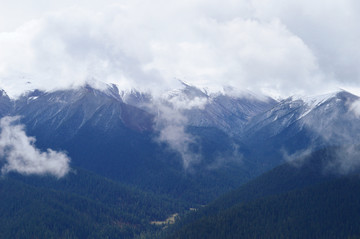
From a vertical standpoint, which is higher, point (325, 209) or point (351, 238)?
point (325, 209)

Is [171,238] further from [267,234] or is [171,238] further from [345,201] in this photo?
[345,201]

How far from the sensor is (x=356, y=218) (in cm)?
18700

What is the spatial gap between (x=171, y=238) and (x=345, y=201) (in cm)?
7846

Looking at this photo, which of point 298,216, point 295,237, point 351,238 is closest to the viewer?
point 351,238

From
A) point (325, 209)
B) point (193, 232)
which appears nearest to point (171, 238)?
point (193, 232)

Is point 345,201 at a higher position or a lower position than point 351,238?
higher

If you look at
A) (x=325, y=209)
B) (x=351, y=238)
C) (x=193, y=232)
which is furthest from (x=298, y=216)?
(x=193, y=232)

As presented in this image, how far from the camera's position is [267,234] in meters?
188

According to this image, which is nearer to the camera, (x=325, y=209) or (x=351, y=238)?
(x=351, y=238)

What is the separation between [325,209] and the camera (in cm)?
19725

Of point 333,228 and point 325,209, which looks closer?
point 333,228

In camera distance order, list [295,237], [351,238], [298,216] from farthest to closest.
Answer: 1. [298,216]
2. [295,237]
3. [351,238]

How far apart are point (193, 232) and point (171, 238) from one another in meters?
10.3

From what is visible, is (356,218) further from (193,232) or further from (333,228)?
(193,232)
